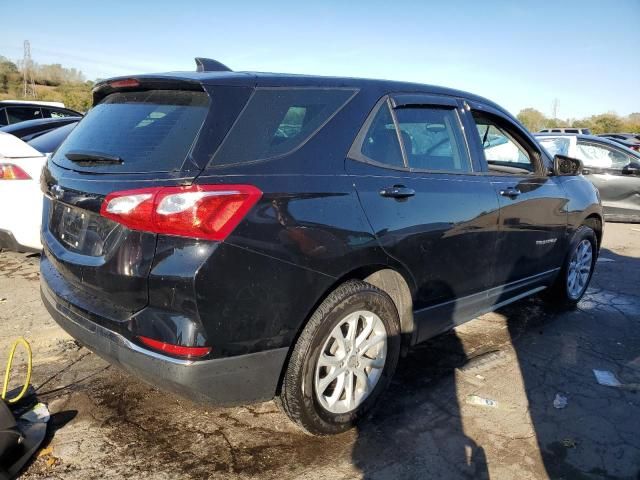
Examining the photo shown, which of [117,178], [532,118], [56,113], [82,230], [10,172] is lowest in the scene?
[82,230]

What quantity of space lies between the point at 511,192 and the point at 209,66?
7.30 feet

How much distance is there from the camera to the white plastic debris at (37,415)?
269cm

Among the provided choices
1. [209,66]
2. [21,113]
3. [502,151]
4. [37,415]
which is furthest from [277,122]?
[21,113]

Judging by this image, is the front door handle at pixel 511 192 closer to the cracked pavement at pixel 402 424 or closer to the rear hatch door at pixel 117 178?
the cracked pavement at pixel 402 424

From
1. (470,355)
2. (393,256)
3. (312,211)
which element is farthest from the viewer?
(470,355)

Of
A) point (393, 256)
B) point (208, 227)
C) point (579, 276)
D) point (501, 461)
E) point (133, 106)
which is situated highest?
point (133, 106)

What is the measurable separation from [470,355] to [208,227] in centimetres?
252

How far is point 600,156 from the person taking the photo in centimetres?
962

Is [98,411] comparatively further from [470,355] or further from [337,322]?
[470,355]

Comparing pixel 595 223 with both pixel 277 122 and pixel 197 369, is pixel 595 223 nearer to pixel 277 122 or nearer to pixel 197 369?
pixel 277 122

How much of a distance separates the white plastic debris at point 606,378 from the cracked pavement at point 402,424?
0.15 feet

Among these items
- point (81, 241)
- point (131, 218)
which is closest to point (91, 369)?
point (81, 241)

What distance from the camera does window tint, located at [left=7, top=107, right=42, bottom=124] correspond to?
10.8 m

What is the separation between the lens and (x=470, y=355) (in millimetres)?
3877
